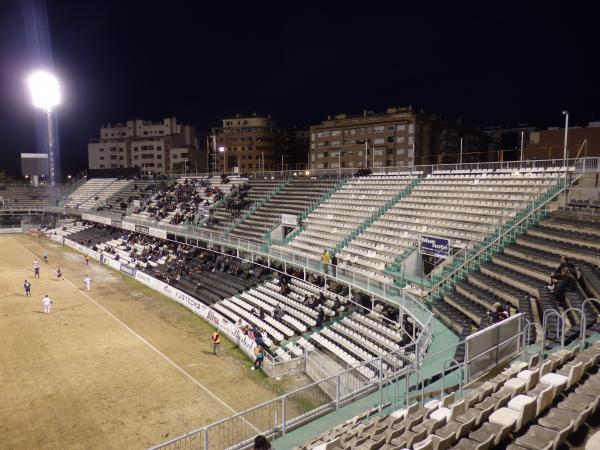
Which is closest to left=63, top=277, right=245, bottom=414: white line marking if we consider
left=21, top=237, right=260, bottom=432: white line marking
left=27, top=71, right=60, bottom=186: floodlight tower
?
left=21, top=237, right=260, bottom=432: white line marking

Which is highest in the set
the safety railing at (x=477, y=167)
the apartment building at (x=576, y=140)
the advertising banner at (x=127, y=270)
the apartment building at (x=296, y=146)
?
the apartment building at (x=296, y=146)

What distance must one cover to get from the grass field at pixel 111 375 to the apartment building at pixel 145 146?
88623mm

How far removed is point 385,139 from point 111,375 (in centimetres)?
6571

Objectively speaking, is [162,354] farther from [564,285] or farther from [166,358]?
[564,285]

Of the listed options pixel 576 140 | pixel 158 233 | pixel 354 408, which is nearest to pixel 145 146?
pixel 158 233

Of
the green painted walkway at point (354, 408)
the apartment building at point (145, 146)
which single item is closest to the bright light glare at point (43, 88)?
the apartment building at point (145, 146)

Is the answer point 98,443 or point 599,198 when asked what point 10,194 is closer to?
point 98,443

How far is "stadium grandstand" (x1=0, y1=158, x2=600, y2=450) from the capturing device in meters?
8.19

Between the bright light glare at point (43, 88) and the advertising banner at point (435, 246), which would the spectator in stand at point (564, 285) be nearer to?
the advertising banner at point (435, 246)

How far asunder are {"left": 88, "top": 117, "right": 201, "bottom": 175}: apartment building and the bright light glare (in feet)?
156

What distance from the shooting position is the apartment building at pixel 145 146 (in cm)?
11788

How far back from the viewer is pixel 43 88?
63.8 metres

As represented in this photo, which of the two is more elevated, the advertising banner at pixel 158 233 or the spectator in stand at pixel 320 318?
the advertising banner at pixel 158 233

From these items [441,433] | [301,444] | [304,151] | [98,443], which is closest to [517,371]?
[441,433]
